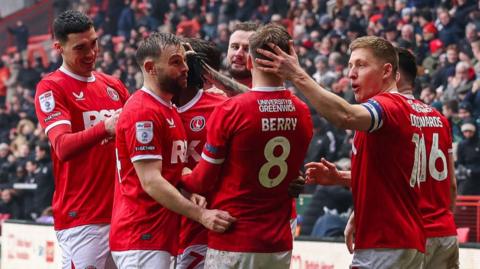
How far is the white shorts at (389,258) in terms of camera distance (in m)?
5.83

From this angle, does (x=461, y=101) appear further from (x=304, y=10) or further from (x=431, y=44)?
(x=304, y=10)

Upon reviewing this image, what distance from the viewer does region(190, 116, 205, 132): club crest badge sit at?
652cm

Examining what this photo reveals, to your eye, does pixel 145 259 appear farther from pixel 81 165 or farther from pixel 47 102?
pixel 47 102

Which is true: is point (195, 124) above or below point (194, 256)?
above

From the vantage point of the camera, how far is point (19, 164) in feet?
67.3

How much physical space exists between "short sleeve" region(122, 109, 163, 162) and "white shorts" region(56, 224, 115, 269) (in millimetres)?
1296

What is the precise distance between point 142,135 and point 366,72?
4.53ft

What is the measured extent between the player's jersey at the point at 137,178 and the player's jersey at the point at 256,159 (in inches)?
13.3

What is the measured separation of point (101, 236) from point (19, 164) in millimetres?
13988

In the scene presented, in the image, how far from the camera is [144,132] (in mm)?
5762

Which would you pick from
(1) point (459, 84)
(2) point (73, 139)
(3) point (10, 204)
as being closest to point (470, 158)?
(1) point (459, 84)

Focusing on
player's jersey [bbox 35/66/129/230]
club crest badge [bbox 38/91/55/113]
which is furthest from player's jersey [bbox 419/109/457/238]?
club crest badge [bbox 38/91/55/113]

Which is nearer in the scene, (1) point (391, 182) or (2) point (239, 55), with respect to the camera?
(1) point (391, 182)

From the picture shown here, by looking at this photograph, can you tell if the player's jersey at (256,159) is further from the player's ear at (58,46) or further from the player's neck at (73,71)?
the player's ear at (58,46)
